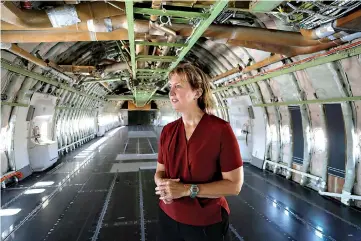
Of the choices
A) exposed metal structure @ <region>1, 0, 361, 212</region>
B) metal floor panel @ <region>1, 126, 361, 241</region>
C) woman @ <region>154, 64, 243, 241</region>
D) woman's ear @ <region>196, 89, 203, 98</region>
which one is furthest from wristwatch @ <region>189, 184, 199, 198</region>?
metal floor panel @ <region>1, 126, 361, 241</region>

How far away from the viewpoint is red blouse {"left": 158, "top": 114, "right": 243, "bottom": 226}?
197 centimetres

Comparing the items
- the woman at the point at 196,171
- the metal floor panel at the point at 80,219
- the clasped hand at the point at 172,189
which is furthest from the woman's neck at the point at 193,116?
the metal floor panel at the point at 80,219

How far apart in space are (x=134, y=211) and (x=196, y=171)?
481 cm

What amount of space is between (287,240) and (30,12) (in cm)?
645

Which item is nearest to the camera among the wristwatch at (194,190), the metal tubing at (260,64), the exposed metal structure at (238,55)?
the wristwatch at (194,190)

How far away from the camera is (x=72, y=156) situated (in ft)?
45.5

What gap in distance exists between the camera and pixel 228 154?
6.38 feet

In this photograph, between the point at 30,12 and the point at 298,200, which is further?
the point at 298,200

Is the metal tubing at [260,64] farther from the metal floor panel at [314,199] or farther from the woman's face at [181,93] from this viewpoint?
the woman's face at [181,93]

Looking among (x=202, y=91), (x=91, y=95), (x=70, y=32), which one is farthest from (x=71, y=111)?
(x=202, y=91)

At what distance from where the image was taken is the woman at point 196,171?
1942 millimetres

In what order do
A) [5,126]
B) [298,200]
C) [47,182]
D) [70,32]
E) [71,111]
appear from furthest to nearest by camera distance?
[71,111] < [47,182] < [5,126] < [298,200] < [70,32]

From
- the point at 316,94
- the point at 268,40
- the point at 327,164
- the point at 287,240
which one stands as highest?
the point at 268,40

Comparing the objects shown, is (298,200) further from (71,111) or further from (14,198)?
(71,111)
